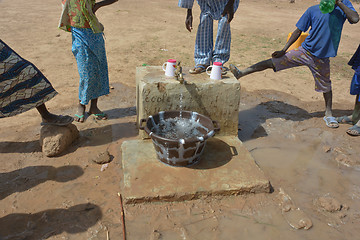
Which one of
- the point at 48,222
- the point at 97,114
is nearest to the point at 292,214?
the point at 48,222

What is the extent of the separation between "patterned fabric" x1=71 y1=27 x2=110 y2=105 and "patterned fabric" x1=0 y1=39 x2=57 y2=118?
639mm

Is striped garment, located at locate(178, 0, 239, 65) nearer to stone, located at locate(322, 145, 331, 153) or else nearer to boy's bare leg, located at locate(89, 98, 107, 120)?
boy's bare leg, located at locate(89, 98, 107, 120)

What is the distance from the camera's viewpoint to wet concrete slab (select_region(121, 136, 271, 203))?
2.51m

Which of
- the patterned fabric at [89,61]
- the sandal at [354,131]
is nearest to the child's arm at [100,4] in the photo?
the patterned fabric at [89,61]

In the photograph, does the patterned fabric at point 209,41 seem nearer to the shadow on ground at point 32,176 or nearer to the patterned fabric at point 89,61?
the patterned fabric at point 89,61

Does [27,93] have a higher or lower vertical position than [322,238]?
higher

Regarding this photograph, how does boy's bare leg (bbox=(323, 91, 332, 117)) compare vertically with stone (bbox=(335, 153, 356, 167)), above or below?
above

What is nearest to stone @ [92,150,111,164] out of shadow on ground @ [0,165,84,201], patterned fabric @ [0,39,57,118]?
shadow on ground @ [0,165,84,201]

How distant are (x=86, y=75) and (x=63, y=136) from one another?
859 mm

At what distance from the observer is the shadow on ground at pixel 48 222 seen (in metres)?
2.19

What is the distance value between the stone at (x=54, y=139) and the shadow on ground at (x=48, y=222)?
0.81 m

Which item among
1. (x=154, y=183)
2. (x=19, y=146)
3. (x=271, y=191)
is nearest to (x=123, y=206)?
(x=154, y=183)

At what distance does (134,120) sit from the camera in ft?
12.9

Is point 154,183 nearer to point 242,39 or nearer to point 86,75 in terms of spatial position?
point 86,75
